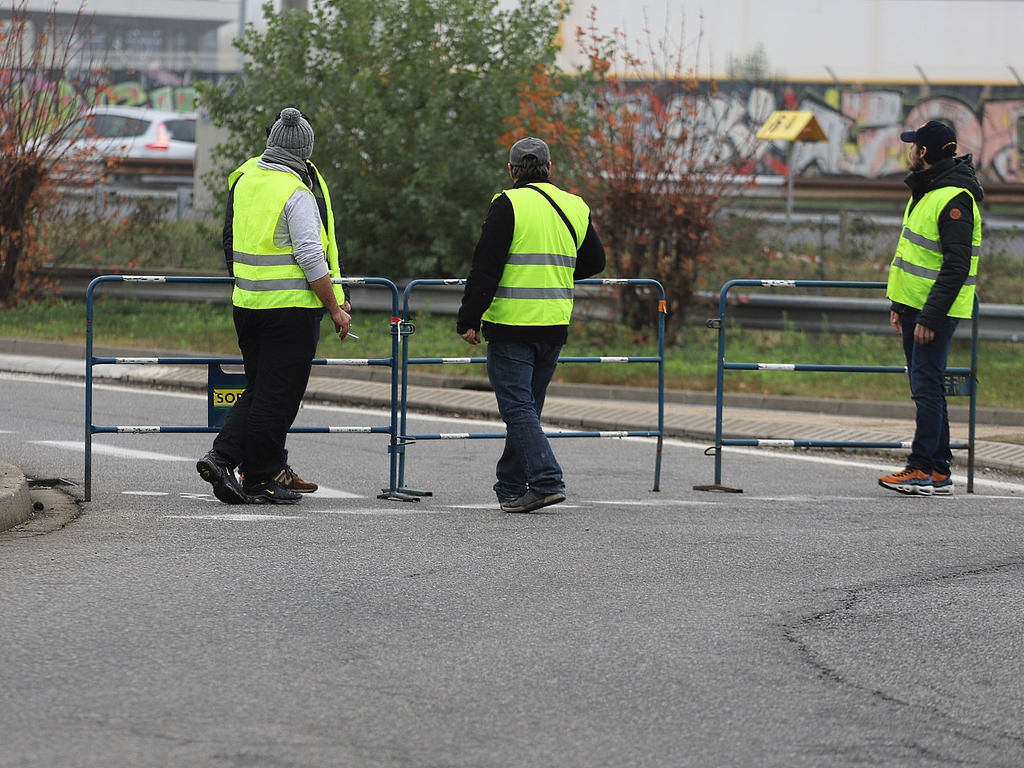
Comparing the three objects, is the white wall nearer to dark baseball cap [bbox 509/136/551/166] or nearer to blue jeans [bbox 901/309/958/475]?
blue jeans [bbox 901/309/958/475]

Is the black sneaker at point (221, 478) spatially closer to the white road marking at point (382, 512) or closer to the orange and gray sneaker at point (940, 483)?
the white road marking at point (382, 512)

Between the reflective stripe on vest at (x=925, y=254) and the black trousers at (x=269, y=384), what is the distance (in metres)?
3.21

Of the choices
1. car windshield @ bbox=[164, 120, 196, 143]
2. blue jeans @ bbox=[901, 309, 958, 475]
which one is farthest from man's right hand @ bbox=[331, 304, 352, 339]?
car windshield @ bbox=[164, 120, 196, 143]

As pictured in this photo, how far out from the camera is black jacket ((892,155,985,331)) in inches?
363

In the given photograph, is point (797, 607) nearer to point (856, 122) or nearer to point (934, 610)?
point (934, 610)

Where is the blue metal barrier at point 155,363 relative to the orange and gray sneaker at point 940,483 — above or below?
above

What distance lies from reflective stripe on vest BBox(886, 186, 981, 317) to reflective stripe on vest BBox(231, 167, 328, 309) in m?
3.27

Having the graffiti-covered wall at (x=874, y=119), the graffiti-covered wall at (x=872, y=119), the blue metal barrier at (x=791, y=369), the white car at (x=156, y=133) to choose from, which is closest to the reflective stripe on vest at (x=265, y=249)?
the blue metal barrier at (x=791, y=369)

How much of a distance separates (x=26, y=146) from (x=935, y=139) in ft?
42.5

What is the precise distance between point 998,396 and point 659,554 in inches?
313

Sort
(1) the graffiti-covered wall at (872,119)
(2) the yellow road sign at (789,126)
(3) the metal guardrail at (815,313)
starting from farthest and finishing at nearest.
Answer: (1) the graffiti-covered wall at (872,119)
(2) the yellow road sign at (789,126)
(3) the metal guardrail at (815,313)

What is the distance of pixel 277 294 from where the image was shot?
8.45 m

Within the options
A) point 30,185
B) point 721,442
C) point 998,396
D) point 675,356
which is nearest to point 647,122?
point 675,356

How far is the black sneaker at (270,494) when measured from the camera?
8.71 meters
